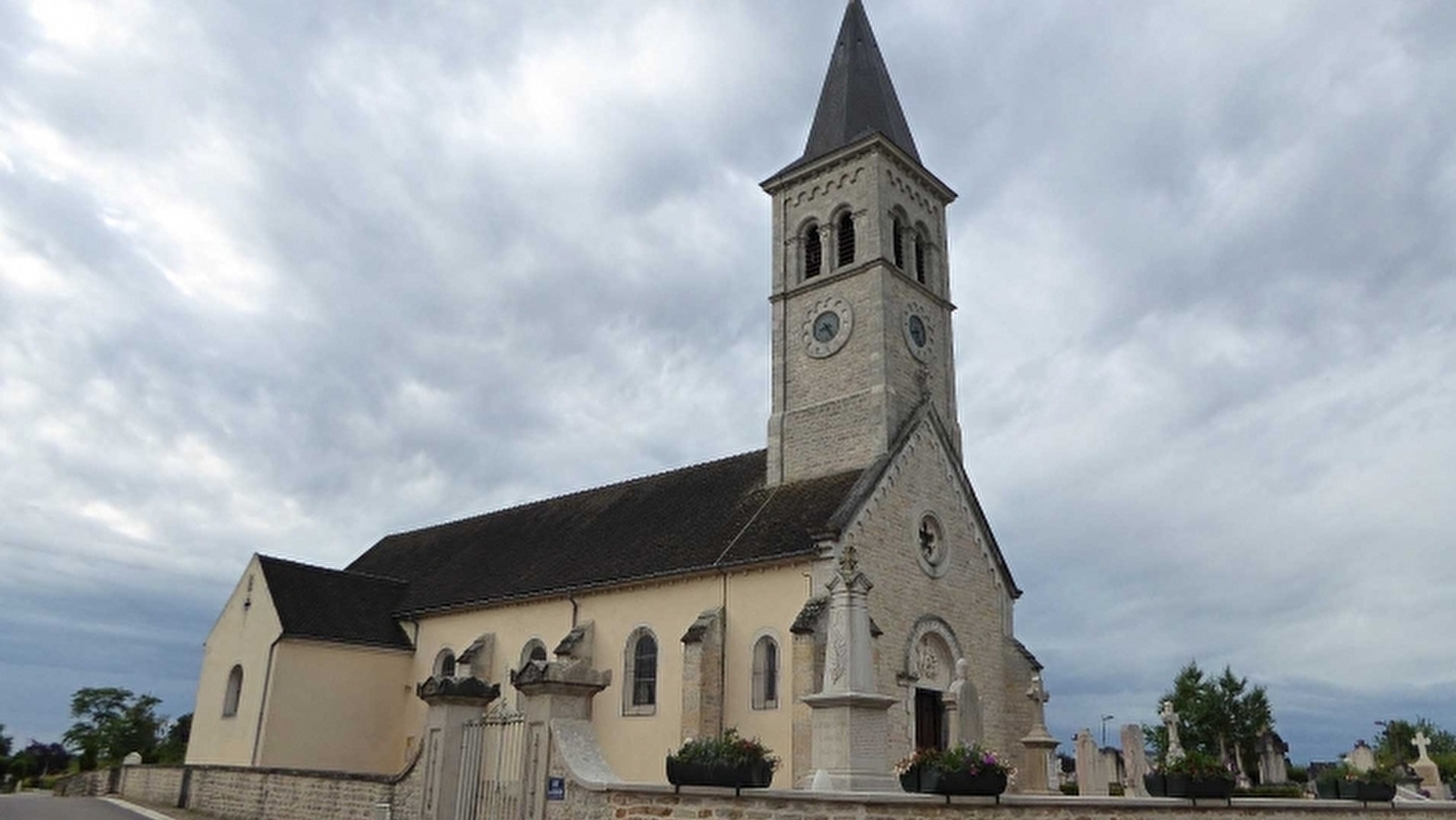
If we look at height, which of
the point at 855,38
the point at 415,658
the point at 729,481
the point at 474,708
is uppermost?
the point at 855,38

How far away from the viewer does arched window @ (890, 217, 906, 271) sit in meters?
29.1

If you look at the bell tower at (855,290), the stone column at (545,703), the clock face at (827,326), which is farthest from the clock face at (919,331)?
the stone column at (545,703)

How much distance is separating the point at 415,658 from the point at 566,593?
25.4 ft

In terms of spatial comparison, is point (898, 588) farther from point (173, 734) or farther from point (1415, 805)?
point (173, 734)

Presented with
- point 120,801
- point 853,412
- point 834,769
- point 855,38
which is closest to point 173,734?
point 120,801

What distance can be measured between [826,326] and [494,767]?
16.1 metres

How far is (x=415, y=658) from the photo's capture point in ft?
107

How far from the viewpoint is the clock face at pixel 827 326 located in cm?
2777

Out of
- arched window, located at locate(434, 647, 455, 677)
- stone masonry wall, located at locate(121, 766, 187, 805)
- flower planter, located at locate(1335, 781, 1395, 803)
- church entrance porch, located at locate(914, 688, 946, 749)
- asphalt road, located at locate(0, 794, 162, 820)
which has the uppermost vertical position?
arched window, located at locate(434, 647, 455, 677)

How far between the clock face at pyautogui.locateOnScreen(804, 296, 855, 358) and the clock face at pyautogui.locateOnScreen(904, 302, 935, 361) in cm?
163

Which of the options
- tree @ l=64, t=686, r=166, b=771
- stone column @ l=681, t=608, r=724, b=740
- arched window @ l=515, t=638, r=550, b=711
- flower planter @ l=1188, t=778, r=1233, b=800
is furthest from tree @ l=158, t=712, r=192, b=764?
flower planter @ l=1188, t=778, r=1233, b=800

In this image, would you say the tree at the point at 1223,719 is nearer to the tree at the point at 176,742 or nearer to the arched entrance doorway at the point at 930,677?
the arched entrance doorway at the point at 930,677

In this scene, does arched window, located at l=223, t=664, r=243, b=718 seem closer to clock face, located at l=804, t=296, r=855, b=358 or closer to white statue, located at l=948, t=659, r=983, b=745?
clock face, located at l=804, t=296, r=855, b=358

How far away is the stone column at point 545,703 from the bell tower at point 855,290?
480 inches
